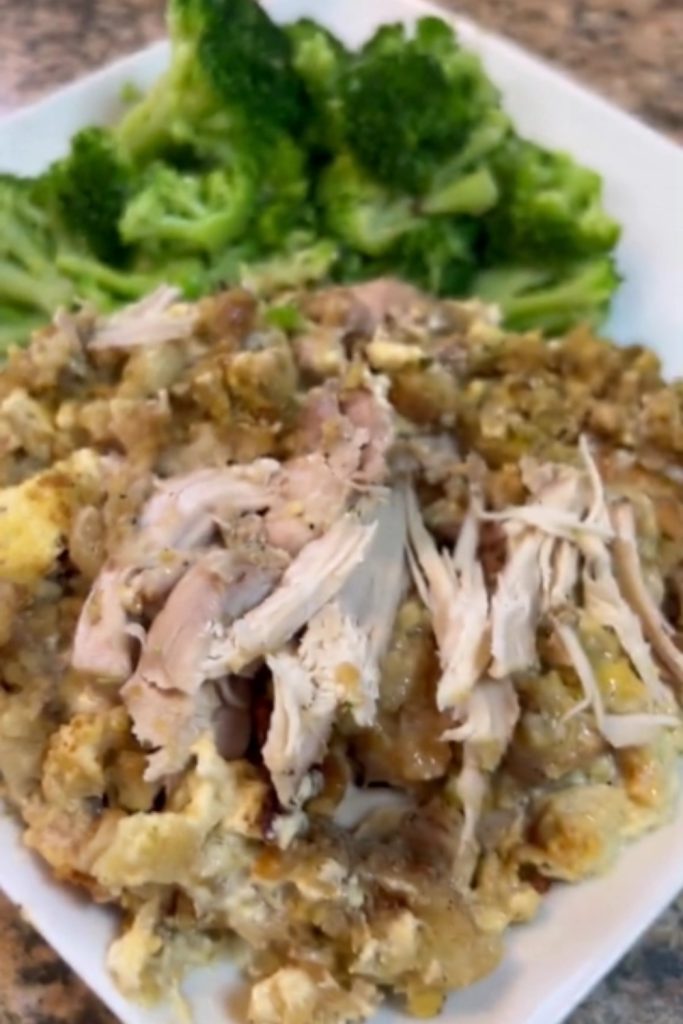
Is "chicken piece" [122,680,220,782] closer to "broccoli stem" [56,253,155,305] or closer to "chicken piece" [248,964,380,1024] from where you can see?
"chicken piece" [248,964,380,1024]

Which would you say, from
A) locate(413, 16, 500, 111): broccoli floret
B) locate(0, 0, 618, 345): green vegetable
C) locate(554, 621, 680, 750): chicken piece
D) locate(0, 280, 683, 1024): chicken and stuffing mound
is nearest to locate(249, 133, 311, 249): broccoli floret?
locate(0, 0, 618, 345): green vegetable

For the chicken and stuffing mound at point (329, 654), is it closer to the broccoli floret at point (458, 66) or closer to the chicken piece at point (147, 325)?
the chicken piece at point (147, 325)

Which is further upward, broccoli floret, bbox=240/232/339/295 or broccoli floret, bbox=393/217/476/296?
broccoli floret, bbox=240/232/339/295

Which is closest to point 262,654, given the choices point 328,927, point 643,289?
point 328,927

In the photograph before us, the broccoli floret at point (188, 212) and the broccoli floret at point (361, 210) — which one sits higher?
the broccoli floret at point (188, 212)

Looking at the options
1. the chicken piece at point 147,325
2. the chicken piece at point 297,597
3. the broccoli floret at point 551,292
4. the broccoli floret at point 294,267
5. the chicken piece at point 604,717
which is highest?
the chicken piece at point 147,325

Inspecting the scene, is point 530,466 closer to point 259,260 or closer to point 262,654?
point 262,654

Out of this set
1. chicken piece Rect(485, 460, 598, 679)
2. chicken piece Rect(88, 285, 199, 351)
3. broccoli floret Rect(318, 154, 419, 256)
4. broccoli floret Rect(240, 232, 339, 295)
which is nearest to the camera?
chicken piece Rect(485, 460, 598, 679)

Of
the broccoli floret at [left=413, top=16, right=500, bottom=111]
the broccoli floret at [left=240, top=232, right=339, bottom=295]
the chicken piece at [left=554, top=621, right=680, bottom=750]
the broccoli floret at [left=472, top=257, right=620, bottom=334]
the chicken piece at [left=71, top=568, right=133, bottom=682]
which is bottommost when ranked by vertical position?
the chicken piece at [left=554, top=621, right=680, bottom=750]

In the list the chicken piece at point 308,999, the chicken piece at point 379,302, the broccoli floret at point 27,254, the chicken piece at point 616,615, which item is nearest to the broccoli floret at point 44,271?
the broccoli floret at point 27,254
